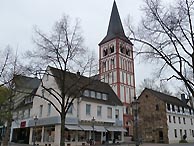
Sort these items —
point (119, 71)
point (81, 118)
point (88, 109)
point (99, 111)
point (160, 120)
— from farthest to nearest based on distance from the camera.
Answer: point (119, 71) → point (160, 120) → point (99, 111) → point (88, 109) → point (81, 118)

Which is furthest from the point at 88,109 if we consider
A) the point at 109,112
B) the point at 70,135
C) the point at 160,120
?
the point at 160,120

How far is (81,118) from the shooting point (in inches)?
1471

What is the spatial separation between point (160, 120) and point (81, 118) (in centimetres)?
2001

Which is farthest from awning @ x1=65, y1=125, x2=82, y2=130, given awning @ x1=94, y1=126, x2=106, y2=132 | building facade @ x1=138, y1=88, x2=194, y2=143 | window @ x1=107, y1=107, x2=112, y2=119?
building facade @ x1=138, y1=88, x2=194, y2=143

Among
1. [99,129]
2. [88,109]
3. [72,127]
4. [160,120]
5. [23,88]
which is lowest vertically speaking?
[99,129]

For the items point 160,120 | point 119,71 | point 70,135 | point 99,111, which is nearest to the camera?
point 70,135

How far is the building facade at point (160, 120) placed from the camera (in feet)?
162

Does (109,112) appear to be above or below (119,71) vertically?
below

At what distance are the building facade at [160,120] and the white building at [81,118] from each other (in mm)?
9955

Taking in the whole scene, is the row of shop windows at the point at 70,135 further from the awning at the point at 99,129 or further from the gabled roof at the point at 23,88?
the gabled roof at the point at 23,88

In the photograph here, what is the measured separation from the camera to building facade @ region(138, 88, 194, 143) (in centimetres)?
4926

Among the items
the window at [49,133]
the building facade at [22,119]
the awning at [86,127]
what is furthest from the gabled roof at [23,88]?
the awning at [86,127]

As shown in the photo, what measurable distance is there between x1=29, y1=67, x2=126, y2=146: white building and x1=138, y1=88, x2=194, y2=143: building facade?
995 centimetres

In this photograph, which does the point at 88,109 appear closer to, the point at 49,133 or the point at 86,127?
the point at 86,127
